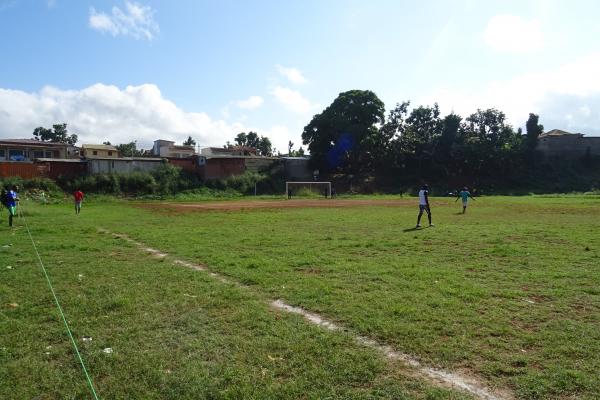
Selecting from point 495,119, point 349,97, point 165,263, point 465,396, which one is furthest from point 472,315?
point 495,119

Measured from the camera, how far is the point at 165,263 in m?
10.7

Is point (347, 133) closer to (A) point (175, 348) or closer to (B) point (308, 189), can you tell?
(B) point (308, 189)

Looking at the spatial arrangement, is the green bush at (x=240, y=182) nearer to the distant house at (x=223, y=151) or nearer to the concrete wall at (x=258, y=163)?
the concrete wall at (x=258, y=163)

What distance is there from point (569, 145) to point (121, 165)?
240 feet

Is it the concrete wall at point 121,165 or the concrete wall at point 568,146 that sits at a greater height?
the concrete wall at point 568,146

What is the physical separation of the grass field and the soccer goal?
3937cm

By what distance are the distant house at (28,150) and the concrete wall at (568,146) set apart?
78732 mm

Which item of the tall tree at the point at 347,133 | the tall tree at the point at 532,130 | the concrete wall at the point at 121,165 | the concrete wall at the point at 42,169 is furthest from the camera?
the tall tree at the point at 532,130

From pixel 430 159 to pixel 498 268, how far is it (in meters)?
61.1

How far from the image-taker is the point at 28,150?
203ft

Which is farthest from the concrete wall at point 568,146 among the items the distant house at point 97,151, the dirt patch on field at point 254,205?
the distant house at point 97,151

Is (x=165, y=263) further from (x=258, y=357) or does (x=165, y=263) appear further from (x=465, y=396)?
(x=465, y=396)

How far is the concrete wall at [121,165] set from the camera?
5009cm

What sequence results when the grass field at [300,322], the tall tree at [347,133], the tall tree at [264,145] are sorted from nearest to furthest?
the grass field at [300,322], the tall tree at [347,133], the tall tree at [264,145]
